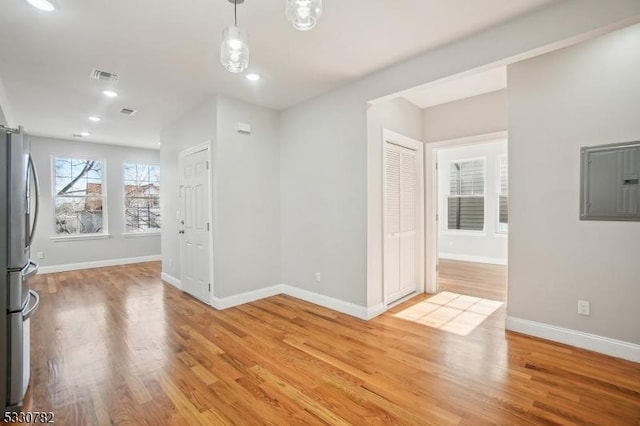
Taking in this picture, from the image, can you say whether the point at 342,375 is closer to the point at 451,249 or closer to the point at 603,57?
the point at 603,57

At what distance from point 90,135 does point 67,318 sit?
13.2 ft

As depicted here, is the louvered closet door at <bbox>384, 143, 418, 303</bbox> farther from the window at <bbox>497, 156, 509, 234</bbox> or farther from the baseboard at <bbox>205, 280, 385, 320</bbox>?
the window at <bbox>497, 156, 509, 234</bbox>

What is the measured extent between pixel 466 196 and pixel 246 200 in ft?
17.4

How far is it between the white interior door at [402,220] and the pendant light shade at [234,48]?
231cm

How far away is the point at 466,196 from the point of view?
7086 millimetres

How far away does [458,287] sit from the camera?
4773 mm

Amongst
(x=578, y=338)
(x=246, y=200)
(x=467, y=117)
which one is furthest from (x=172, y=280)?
(x=578, y=338)

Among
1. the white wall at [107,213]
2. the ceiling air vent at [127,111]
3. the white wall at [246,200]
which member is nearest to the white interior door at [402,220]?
the white wall at [246,200]

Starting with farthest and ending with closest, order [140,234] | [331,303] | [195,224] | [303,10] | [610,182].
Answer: [140,234] → [195,224] → [331,303] → [610,182] → [303,10]

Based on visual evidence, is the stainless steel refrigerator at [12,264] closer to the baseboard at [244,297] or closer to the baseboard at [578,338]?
the baseboard at [244,297]

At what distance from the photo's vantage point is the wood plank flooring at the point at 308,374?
1.92m

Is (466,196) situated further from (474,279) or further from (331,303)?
(331,303)

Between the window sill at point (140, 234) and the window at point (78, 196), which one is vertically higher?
the window at point (78, 196)

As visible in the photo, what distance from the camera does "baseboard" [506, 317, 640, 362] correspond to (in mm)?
2492
